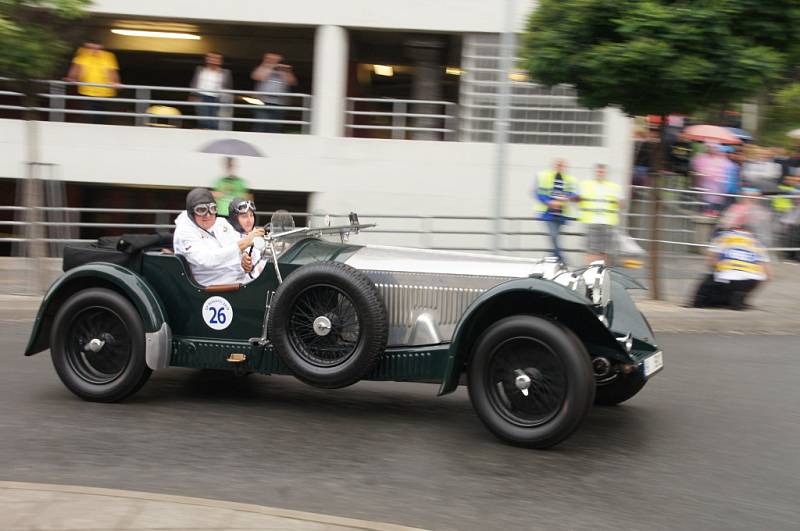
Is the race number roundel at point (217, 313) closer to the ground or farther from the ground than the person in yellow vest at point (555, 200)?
closer to the ground

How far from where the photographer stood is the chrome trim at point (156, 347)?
621cm

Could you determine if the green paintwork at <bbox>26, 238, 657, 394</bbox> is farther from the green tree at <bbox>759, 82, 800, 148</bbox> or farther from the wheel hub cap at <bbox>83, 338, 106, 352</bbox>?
the green tree at <bbox>759, 82, 800, 148</bbox>

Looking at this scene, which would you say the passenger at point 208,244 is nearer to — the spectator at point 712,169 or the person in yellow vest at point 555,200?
the person in yellow vest at point 555,200

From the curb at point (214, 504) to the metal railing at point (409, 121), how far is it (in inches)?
479

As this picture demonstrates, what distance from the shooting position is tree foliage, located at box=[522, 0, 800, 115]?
9.58 meters

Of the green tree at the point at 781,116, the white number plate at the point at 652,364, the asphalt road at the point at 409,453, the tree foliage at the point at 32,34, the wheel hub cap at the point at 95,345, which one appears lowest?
the asphalt road at the point at 409,453

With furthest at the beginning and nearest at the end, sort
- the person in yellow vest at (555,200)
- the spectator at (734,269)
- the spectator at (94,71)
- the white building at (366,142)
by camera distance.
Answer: the white building at (366,142), the spectator at (94,71), the person in yellow vest at (555,200), the spectator at (734,269)

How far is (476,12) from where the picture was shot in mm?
16234

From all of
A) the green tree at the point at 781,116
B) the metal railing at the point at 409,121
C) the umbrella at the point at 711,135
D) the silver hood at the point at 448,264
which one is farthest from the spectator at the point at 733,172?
the green tree at the point at 781,116

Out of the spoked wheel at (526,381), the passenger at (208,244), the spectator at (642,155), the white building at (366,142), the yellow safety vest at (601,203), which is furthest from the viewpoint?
the spectator at (642,155)

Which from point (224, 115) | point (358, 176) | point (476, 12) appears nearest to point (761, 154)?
point (476, 12)

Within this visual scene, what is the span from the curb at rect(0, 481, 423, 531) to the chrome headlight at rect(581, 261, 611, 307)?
7.48ft

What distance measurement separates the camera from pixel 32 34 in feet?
34.0

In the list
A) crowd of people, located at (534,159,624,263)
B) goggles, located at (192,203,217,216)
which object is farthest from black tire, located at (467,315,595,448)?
crowd of people, located at (534,159,624,263)
